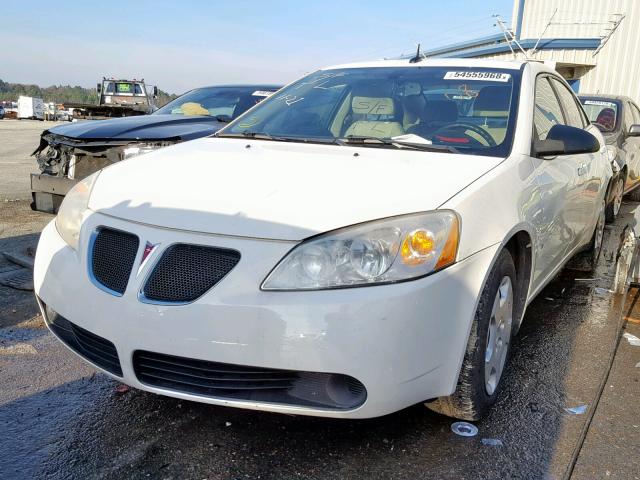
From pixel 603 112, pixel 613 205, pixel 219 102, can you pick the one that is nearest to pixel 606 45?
pixel 603 112

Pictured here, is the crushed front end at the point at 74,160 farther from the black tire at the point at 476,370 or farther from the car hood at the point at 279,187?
the black tire at the point at 476,370

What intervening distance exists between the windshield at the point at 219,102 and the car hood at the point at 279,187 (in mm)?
4342

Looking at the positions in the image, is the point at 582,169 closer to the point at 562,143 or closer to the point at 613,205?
the point at 562,143

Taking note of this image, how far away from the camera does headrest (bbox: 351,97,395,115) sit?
3.51 meters

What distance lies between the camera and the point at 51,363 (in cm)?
330

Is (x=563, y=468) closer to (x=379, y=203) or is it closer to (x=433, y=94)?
(x=379, y=203)

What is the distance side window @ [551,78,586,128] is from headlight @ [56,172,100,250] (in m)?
3.07

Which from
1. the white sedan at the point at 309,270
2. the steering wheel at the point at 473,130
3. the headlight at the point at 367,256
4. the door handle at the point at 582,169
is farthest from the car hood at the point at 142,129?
the headlight at the point at 367,256

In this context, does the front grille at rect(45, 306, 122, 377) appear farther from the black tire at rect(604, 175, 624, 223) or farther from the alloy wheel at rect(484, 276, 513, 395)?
the black tire at rect(604, 175, 624, 223)

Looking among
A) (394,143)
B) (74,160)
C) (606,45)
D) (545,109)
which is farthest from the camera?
(606,45)

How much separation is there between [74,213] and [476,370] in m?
1.88

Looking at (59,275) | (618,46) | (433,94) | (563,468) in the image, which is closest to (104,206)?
(59,275)

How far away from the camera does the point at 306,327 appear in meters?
2.04

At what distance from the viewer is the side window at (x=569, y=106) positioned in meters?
4.20
